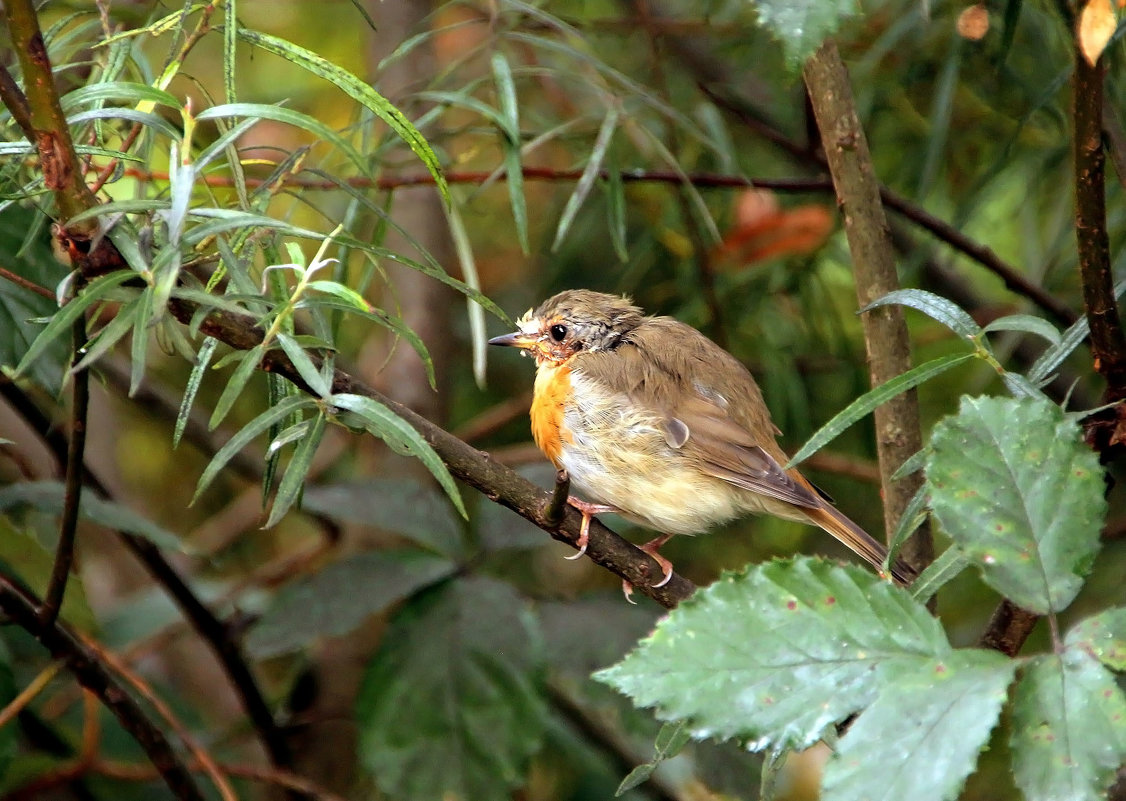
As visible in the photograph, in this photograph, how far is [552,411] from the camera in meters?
3.01

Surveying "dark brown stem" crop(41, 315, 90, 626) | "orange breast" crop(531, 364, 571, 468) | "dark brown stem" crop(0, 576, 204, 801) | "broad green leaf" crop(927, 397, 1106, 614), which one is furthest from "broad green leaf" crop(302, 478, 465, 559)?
"broad green leaf" crop(927, 397, 1106, 614)

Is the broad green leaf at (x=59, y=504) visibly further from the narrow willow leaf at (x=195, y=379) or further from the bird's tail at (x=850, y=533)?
the bird's tail at (x=850, y=533)

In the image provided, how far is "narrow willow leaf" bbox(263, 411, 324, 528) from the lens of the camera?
1.33 meters

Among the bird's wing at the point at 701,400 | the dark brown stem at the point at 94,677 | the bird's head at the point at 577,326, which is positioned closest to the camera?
the dark brown stem at the point at 94,677

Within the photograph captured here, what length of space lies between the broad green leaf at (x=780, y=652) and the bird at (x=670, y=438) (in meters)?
1.57

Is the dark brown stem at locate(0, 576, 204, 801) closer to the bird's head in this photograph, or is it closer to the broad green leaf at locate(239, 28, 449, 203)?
the broad green leaf at locate(239, 28, 449, 203)

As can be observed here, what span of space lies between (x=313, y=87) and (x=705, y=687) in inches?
146

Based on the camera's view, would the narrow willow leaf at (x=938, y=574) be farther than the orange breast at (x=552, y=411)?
No

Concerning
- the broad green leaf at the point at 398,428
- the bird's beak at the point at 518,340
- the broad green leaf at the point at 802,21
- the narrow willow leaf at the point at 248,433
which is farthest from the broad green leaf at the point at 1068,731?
the bird's beak at the point at 518,340

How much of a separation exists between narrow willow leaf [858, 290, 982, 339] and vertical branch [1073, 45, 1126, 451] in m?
0.14

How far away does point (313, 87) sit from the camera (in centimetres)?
444

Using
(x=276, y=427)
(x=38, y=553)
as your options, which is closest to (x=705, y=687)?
(x=276, y=427)

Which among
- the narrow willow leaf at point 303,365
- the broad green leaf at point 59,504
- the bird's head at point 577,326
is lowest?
the broad green leaf at point 59,504

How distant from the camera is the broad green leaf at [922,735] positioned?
1058 millimetres
